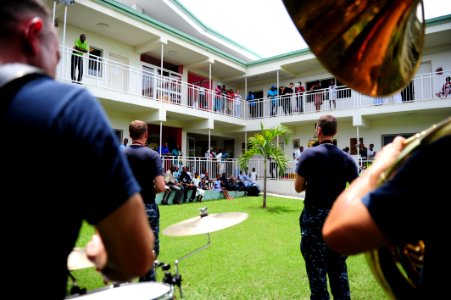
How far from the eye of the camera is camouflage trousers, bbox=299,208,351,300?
9.77 ft

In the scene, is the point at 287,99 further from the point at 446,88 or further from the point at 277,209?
the point at 277,209

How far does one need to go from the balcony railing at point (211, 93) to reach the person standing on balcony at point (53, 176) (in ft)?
37.2

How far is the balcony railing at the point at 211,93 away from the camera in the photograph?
12.7 meters

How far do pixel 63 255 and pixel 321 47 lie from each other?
1035 millimetres

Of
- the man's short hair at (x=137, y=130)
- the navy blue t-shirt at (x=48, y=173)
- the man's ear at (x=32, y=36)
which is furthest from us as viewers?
the man's short hair at (x=137, y=130)

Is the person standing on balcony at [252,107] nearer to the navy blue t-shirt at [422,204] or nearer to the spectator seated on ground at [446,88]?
the spectator seated on ground at [446,88]

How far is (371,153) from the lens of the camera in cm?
1542

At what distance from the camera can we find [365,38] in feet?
3.51

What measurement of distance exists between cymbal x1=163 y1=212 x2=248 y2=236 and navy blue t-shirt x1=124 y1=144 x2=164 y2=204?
1.12 m

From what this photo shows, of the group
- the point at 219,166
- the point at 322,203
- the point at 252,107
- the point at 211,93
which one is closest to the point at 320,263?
the point at 322,203

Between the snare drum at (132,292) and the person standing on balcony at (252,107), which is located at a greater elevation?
the person standing on balcony at (252,107)

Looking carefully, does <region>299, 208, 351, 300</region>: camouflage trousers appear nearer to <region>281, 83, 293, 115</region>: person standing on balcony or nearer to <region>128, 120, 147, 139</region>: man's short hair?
<region>128, 120, 147, 139</region>: man's short hair

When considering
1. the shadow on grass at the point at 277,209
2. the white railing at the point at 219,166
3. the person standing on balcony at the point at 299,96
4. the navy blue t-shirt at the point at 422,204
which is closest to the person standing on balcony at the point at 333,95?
the person standing on balcony at the point at 299,96

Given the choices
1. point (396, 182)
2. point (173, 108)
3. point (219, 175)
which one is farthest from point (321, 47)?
point (219, 175)
